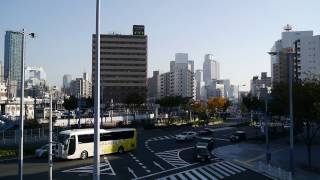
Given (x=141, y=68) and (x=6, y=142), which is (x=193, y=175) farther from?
(x=141, y=68)

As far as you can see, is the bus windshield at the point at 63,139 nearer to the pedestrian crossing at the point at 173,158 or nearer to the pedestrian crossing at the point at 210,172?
the pedestrian crossing at the point at 173,158

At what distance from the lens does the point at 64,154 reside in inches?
1620

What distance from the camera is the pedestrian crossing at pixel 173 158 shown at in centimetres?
4084

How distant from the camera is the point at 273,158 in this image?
4534cm

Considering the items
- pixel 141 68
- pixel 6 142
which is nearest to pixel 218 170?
pixel 6 142

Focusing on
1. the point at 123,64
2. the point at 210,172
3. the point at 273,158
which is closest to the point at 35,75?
the point at 210,172

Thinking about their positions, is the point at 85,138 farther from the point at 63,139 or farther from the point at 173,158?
the point at 173,158

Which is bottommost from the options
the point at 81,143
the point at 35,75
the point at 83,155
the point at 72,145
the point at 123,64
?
the point at 83,155

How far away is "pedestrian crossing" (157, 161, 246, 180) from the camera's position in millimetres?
33469

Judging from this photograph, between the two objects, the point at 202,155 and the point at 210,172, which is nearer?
the point at 210,172

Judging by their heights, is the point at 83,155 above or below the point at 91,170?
above

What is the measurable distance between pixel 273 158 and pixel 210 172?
11898 mm

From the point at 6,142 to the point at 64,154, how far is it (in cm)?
1286

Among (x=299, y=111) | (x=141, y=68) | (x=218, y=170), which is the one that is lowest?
(x=218, y=170)
